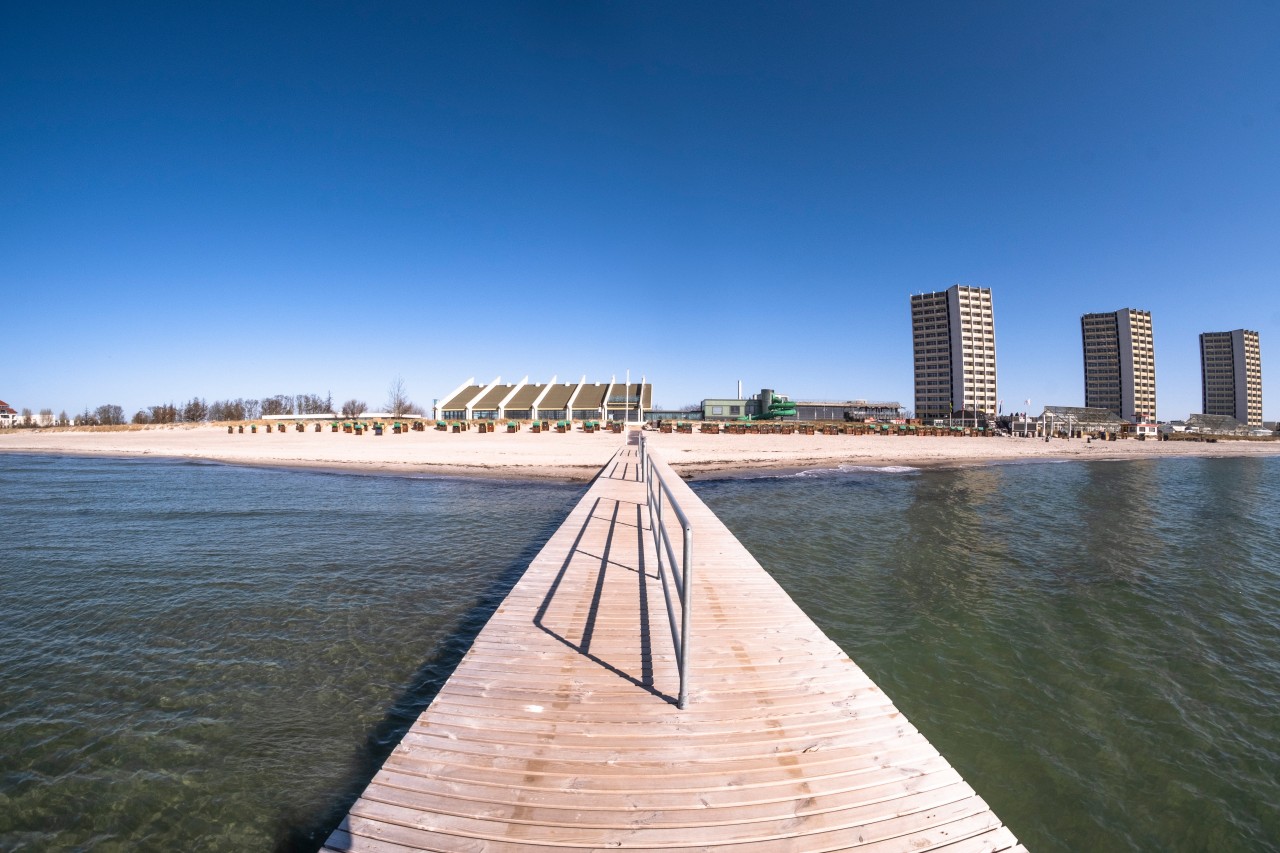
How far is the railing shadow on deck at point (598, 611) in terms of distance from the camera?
4703mm

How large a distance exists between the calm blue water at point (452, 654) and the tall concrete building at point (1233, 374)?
170450 millimetres

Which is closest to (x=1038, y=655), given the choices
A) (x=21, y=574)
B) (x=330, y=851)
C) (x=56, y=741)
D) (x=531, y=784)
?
(x=531, y=784)

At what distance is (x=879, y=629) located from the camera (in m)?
7.85

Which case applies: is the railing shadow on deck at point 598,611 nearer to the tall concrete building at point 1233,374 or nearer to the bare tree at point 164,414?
the bare tree at point 164,414

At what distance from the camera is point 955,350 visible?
362 ft

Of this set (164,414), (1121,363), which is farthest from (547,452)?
(1121,363)

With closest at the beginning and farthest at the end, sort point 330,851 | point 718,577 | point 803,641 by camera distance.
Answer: point 330,851 < point 803,641 < point 718,577

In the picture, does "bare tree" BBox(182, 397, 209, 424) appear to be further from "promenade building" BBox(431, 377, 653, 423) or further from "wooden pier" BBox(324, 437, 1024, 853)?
"wooden pier" BBox(324, 437, 1024, 853)

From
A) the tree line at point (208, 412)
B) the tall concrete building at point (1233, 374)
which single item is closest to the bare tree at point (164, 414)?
the tree line at point (208, 412)

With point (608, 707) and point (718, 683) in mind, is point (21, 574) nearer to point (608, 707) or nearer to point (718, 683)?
point (608, 707)

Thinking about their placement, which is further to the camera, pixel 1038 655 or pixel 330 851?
pixel 1038 655

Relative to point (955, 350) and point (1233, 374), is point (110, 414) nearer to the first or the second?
point (955, 350)

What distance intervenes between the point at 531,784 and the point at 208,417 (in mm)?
115016

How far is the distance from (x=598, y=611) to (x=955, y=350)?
126 meters
